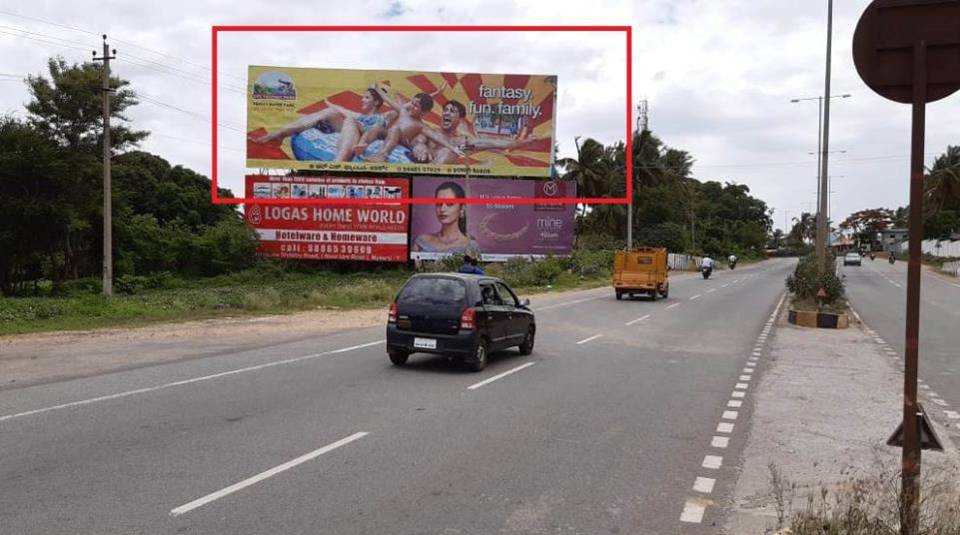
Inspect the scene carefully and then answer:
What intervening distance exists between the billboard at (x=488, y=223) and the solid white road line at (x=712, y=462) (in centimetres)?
4170

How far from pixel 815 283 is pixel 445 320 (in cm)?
1525

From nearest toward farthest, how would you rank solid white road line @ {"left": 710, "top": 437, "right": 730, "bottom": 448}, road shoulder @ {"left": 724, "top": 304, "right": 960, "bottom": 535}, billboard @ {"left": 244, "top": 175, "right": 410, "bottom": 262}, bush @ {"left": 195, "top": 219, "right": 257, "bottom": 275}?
road shoulder @ {"left": 724, "top": 304, "right": 960, "bottom": 535} → solid white road line @ {"left": 710, "top": 437, "right": 730, "bottom": 448} → billboard @ {"left": 244, "top": 175, "right": 410, "bottom": 262} → bush @ {"left": 195, "top": 219, "right": 257, "bottom": 275}

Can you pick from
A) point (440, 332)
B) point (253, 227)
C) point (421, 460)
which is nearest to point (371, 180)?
point (253, 227)

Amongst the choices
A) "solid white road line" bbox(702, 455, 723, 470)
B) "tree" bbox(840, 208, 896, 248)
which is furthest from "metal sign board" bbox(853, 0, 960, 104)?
"tree" bbox(840, 208, 896, 248)

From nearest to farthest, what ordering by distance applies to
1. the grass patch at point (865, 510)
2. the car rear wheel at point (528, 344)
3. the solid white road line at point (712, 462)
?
1. the grass patch at point (865, 510)
2. the solid white road line at point (712, 462)
3. the car rear wheel at point (528, 344)

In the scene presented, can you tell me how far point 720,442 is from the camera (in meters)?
7.47

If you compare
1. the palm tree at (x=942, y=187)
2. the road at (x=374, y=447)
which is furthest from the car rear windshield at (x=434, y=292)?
the palm tree at (x=942, y=187)

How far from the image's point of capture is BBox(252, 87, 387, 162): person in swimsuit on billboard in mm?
49250

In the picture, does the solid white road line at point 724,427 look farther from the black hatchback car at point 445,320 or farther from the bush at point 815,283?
the bush at point 815,283

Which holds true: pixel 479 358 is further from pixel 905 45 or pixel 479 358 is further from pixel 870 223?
pixel 870 223

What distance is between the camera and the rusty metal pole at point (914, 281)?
4.34 meters

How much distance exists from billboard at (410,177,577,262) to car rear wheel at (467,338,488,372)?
3662cm

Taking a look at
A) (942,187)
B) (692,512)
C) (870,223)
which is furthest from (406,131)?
(870,223)

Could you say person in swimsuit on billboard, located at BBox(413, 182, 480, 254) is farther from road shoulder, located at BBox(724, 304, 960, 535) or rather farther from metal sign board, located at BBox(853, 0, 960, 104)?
metal sign board, located at BBox(853, 0, 960, 104)
